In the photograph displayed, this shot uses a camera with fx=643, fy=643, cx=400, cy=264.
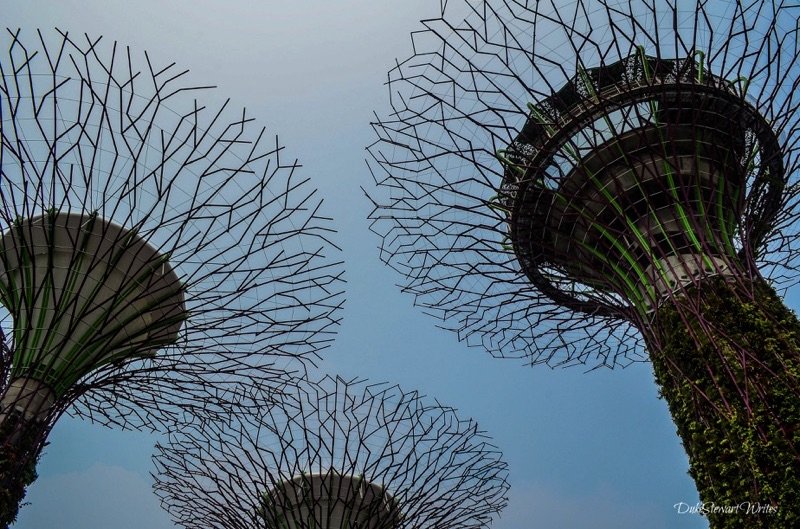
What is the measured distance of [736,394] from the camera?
9820 mm

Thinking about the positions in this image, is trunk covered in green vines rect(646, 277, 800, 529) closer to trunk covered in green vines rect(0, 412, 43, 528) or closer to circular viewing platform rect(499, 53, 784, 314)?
circular viewing platform rect(499, 53, 784, 314)

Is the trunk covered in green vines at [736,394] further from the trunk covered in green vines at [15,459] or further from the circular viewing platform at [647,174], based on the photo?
the trunk covered in green vines at [15,459]

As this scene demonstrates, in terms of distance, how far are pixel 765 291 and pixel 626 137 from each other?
12.6 ft

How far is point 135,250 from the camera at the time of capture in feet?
39.7

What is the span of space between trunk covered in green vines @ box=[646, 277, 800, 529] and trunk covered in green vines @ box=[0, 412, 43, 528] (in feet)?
33.9

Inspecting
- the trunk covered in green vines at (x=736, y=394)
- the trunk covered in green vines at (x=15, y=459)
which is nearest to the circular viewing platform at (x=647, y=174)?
the trunk covered in green vines at (x=736, y=394)

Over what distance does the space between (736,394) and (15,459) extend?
11.0m

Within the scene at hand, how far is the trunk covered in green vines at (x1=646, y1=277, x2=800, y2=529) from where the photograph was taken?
8781 mm

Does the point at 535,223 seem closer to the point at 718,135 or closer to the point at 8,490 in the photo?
the point at 718,135

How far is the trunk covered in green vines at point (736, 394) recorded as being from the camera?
28.8 ft

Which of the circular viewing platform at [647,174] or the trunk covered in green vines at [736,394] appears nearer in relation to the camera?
the trunk covered in green vines at [736,394]

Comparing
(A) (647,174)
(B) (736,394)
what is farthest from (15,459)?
(A) (647,174)

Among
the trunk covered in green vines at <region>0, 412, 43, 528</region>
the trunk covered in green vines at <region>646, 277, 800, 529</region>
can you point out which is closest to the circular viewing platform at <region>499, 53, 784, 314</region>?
the trunk covered in green vines at <region>646, 277, 800, 529</region>

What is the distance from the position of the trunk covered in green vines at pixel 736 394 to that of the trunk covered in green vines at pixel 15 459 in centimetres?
1034
